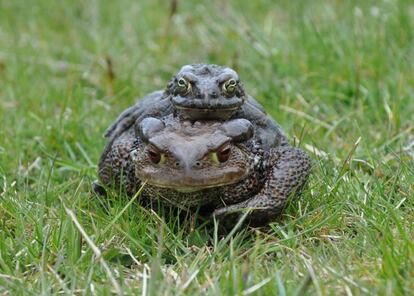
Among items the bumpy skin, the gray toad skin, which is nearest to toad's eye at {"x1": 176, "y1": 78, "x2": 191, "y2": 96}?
the bumpy skin

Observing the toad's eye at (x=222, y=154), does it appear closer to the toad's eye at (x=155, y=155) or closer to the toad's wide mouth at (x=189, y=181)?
the toad's wide mouth at (x=189, y=181)

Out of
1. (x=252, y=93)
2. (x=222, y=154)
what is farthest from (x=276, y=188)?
(x=252, y=93)

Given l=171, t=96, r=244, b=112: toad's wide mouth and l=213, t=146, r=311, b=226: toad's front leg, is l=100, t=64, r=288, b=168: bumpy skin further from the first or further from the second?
l=213, t=146, r=311, b=226: toad's front leg

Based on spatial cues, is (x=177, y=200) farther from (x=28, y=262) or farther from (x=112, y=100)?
(x=112, y=100)

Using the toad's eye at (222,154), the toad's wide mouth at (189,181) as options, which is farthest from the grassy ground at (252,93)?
the toad's eye at (222,154)

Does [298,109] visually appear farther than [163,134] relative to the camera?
Yes

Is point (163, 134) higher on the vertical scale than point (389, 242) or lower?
higher

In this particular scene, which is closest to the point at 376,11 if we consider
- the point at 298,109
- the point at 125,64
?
the point at 298,109
